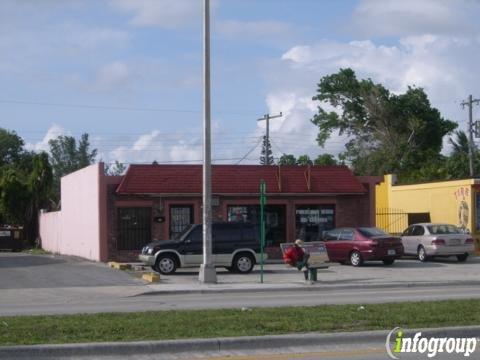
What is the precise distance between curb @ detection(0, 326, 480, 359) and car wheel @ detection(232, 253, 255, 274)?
1723 cm

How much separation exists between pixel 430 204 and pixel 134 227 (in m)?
16.1

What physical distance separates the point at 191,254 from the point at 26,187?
26.9 m

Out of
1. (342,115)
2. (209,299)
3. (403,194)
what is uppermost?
(342,115)

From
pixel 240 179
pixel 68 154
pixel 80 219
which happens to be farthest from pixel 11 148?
pixel 240 179

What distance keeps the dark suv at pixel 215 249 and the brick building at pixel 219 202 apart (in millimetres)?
5770

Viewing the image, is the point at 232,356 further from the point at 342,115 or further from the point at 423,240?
the point at 342,115

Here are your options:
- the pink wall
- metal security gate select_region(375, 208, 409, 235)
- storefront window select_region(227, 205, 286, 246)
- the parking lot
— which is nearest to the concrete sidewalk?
the parking lot

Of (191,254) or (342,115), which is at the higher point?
(342,115)

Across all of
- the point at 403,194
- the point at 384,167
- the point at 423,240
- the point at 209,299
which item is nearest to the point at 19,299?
the point at 209,299

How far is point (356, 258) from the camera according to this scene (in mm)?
31469

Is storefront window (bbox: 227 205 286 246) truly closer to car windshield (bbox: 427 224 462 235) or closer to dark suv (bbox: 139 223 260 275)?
car windshield (bbox: 427 224 462 235)

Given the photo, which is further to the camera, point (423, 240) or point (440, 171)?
point (440, 171)

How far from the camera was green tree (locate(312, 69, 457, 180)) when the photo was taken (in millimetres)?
65188

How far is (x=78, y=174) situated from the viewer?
39.4 meters
